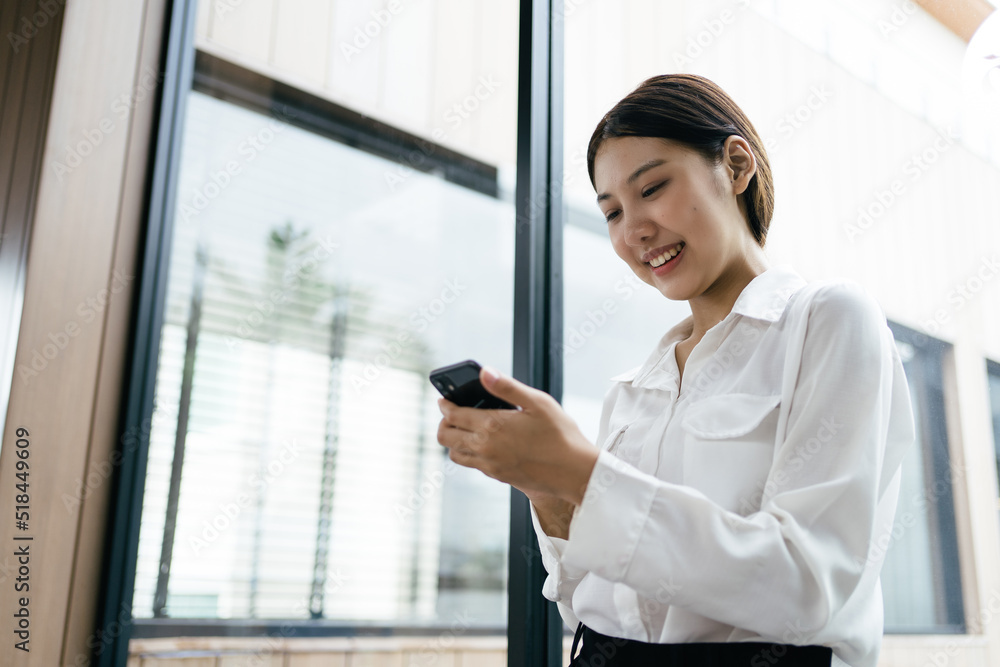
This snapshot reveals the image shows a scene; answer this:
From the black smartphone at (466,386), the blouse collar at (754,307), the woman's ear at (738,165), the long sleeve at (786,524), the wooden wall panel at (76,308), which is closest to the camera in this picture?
the long sleeve at (786,524)

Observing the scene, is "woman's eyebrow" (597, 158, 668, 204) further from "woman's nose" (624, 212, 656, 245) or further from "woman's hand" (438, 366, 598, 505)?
"woman's hand" (438, 366, 598, 505)

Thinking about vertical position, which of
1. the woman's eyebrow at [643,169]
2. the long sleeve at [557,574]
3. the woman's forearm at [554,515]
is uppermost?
the woman's eyebrow at [643,169]

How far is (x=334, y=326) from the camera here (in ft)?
6.56

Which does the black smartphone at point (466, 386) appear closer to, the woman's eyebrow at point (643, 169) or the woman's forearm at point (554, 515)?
the woman's forearm at point (554, 515)

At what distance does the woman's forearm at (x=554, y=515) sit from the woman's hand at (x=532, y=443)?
21cm

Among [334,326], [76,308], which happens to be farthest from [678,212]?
[76,308]

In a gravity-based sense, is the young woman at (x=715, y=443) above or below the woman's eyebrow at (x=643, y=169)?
below

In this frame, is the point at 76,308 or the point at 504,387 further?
the point at 76,308

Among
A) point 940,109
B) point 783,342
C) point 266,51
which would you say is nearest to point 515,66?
point 266,51

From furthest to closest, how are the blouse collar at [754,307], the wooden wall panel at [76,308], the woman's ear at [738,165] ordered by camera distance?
the wooden wall panel at [76,308]
the woman's ear at [738,165]
the blouse collar at [754,307]

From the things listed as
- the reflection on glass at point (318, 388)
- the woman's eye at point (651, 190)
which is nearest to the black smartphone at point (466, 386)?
the woman's eye at point (651, 190)

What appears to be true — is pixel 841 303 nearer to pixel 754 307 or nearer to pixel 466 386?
pixel 754 307

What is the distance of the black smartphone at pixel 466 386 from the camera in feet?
2.58

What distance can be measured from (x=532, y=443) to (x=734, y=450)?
22 cm
